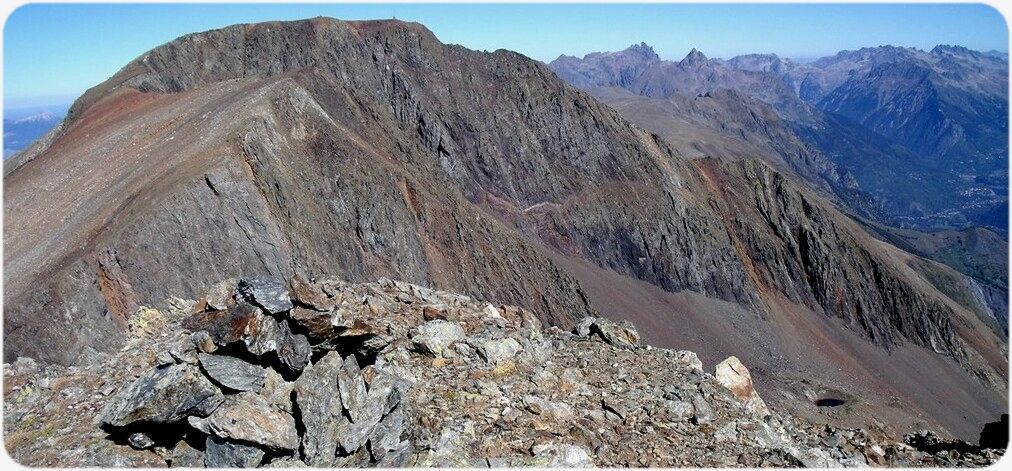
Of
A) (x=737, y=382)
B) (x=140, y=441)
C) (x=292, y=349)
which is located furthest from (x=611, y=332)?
(x=140, y=441)

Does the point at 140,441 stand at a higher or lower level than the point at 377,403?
lower

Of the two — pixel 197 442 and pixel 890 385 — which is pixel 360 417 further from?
pixel 890 385

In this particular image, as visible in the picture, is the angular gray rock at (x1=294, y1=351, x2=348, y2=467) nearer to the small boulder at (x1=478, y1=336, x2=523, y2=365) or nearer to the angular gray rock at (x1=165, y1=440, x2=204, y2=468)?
the angular gray rock at (x1=165, y1=440, x2=204, y2=468)

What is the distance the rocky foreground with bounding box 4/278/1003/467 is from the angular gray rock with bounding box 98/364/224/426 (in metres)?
0.02

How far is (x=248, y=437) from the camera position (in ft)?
28.7

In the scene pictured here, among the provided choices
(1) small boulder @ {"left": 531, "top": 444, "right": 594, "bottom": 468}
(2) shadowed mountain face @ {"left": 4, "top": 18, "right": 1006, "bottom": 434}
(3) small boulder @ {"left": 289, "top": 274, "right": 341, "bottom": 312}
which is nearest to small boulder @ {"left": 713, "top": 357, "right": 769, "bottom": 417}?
(1) small boulder @ {"left": 531, "top": 444, "right": 594, "bottom": 468}

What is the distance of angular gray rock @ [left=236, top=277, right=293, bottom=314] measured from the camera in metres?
10.7

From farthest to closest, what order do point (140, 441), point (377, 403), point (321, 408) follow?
1. point (377, 403)
2. point (321, 408)
3. point (140, 441)

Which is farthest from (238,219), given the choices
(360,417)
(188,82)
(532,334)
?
(188,82)

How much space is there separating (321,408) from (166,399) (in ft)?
7.57

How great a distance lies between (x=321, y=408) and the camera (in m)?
9.43

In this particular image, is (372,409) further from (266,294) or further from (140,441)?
(140,441)

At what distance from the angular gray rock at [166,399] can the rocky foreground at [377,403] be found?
2cm

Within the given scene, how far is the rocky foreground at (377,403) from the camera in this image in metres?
9.01
